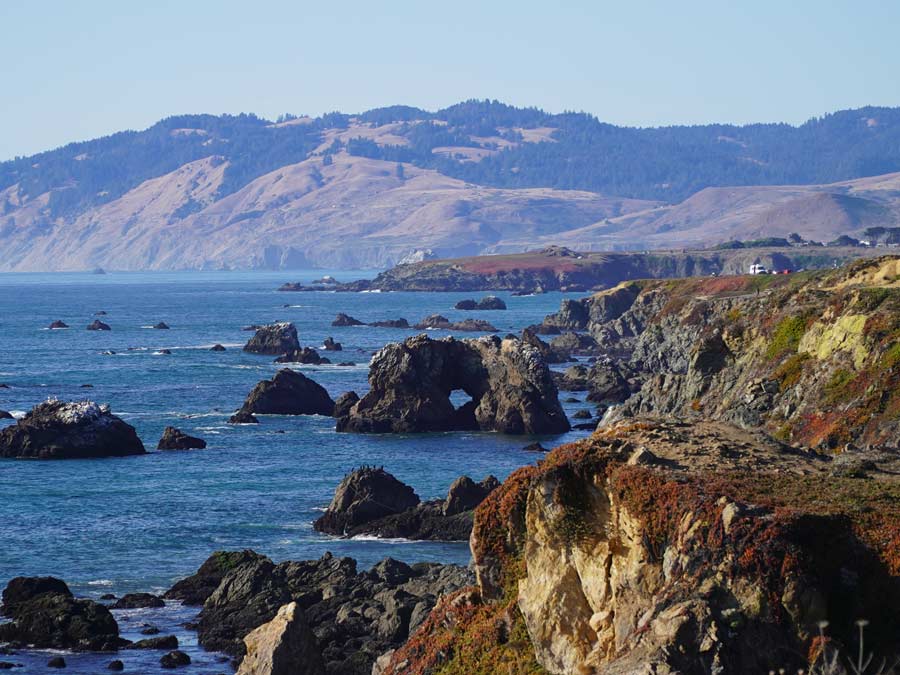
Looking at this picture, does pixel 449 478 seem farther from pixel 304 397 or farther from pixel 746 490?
pixel 746 490

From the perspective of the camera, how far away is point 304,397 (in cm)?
8919

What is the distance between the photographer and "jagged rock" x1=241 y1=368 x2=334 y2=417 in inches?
3462

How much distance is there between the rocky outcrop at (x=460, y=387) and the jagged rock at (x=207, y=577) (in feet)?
117

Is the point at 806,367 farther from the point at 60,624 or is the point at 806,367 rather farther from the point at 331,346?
the point at 331,346

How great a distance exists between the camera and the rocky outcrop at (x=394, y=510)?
51750 millimetres

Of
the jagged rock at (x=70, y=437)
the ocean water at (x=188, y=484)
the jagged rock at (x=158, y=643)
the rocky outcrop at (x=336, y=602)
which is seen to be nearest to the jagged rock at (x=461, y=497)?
the ocean water at (x=188, y=484)

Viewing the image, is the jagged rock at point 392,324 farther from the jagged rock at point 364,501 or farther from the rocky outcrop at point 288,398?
the jagged rock at point 364,501

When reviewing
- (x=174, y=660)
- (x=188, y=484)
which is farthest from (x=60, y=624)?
(x=188, y=484)

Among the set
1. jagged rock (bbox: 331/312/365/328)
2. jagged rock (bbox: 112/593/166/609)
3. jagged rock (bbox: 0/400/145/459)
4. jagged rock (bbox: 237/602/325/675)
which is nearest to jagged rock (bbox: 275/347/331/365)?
jagged rock (bbox: 0/400/145/459)

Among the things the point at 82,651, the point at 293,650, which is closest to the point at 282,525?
the point at 82,651

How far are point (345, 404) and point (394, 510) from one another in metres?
31.6

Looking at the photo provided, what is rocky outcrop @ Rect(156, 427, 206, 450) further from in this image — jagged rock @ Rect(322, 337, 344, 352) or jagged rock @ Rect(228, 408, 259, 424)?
jagged rock @ Rect(322, 337, 344, 352)

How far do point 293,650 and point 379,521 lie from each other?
78.9 feet

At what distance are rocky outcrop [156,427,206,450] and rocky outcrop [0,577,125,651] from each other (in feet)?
108
